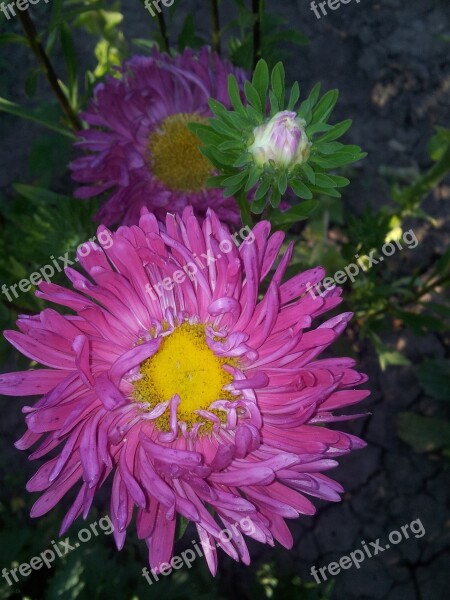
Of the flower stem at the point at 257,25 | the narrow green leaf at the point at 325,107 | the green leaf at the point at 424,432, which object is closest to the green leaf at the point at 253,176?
the narrow green leaf at the point at 325,107

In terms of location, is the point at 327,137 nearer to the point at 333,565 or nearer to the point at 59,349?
the point at 59,349

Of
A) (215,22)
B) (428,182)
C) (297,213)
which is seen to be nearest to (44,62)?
(215,22)

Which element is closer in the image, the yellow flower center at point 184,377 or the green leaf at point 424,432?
the yellow flower center at point 184,377

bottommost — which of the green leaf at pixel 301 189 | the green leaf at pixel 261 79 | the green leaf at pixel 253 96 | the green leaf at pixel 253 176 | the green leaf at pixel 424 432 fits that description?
the green leaf at pixel 424 432

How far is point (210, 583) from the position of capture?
106 inches

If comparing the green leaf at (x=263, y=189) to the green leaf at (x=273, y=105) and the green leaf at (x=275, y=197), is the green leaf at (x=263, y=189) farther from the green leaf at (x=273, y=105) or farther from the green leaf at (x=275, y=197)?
the green leaf at (x=273, y=105)

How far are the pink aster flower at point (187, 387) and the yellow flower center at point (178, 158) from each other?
23.6 inches

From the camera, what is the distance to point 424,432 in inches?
117

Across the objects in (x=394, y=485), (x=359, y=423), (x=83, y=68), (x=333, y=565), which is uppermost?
(x=83, y=68)

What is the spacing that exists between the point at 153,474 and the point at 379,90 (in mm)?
2776

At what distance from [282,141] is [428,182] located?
1394 millimetres

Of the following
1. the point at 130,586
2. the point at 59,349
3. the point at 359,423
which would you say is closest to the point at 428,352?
the point at 359,423

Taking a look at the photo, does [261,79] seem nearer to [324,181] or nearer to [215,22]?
[324,181]

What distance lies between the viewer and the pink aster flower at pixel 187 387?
1.35 meters
